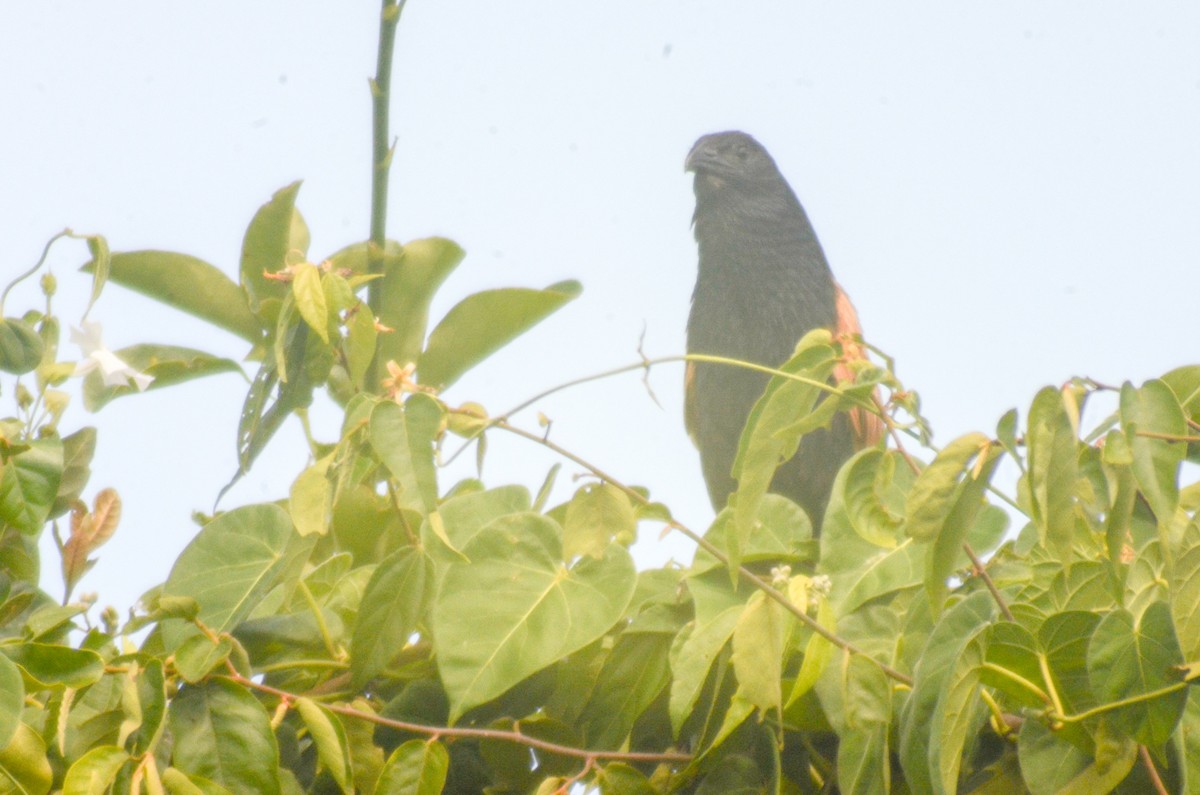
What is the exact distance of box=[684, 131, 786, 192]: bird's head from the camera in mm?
4609

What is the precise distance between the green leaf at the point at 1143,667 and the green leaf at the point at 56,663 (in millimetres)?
944

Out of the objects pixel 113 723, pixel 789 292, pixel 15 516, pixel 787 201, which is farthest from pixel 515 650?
pixel 787 201

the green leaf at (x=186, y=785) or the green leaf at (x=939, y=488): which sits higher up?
the green leaf at (x=939, y=488)

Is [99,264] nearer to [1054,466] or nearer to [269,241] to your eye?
[269,241]

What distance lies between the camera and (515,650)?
1.35 meters

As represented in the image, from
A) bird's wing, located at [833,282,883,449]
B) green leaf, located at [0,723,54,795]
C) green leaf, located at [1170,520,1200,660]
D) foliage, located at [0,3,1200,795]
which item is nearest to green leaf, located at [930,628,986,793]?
foliage, located at [0,3,1200,795]

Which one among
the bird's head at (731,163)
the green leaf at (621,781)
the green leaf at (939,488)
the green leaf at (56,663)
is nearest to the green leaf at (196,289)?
the green leaf at (56,663)

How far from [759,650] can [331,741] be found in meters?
0.45

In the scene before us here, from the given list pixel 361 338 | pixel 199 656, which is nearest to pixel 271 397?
pixel 361 338

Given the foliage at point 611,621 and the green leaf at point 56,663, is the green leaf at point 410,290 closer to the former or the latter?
the foliage at point 611,621

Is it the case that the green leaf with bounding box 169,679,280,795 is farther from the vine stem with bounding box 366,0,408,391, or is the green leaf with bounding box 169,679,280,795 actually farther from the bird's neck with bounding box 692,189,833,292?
the bird's neck with bounding box 692,189,833,292

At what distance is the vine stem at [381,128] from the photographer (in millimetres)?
1793

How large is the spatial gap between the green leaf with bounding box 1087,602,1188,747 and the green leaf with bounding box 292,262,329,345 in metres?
0.84

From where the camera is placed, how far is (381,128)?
6.07 feet
